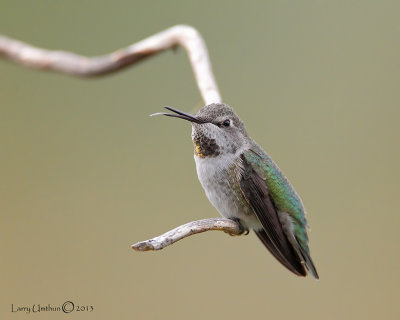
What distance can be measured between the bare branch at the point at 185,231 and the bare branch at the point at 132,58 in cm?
57

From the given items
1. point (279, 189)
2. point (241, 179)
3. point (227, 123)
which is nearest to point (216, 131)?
point (227, 123)

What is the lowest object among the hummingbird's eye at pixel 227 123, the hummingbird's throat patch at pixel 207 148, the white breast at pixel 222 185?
the white breast at pixel 222 185

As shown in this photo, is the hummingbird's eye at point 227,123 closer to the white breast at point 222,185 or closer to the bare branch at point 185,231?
the white breast at point 222,185

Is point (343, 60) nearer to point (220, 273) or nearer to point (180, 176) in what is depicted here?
point (180, 176)

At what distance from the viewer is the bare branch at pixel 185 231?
1516 mm

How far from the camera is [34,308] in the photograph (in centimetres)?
341

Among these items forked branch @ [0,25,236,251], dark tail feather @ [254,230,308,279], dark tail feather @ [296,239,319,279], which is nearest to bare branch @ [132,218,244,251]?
forked branch @ [0,25,236,251]

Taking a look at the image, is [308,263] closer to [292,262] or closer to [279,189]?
[292,262]

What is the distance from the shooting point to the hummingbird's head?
7.36 feet

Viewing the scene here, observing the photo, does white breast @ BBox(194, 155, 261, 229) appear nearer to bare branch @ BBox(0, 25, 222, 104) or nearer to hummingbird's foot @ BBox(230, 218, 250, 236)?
hummingbird's foot @ BBox(230, 218, 250, 236)

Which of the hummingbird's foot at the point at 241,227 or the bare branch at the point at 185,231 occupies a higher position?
the hummingbird's foot at the point at 241,227

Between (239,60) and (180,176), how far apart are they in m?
1.13

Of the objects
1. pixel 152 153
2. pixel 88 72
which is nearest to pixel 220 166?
pixel 88 72

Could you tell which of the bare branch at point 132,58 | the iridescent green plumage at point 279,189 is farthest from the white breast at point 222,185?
the bare branch at point 132,58
